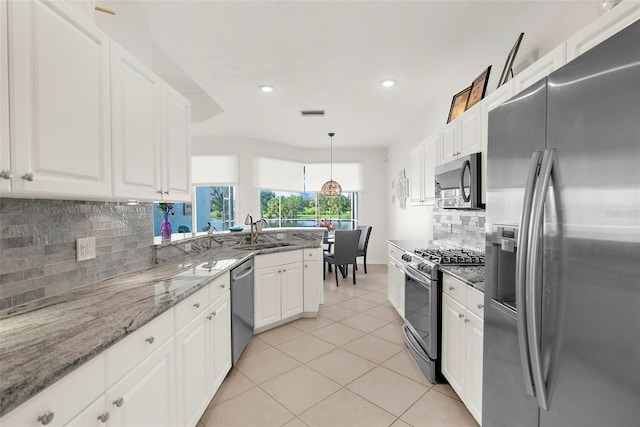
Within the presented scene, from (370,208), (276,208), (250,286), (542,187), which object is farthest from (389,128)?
(542,187)

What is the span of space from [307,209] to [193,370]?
5.80 meters

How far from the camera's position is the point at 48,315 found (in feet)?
3.92

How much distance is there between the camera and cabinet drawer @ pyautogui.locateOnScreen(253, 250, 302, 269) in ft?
10.1

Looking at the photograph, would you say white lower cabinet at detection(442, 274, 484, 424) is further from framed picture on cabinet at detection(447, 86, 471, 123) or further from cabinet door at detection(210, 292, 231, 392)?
framed picture on cabinet at detection(447, 86, 471, 123)

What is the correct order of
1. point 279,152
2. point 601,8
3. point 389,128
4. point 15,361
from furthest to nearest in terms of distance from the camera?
point 279,152
point 389,128
point 601,8
point 15,361

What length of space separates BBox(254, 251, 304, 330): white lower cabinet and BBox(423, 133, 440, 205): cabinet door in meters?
1.60

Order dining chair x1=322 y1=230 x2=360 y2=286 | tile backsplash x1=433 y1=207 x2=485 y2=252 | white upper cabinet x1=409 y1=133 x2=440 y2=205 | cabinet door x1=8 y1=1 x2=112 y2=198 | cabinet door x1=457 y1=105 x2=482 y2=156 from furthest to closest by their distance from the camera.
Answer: dining chair x1=322 y1=230 x2=360 y2=286 → white upper cabinet x1=409 y1=133 x2=440 y2=205 → tile backsplash x1=433 y1=207 x2=485 y2=252 → cabinet door x1=457 y1=105 x2=482 y2=156 → cabinet door x1=8 y1=1 x2=112 y2=198

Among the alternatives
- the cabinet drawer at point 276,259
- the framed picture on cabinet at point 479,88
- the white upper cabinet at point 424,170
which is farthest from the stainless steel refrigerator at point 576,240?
the cabinet drawer at point 276,259

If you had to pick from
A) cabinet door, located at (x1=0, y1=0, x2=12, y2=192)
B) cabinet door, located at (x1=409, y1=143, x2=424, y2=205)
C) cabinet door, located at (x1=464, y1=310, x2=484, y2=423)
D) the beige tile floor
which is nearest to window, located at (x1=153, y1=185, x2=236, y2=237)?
the beige tile floor

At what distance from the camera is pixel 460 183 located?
7.92ft

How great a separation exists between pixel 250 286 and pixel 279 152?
448 cm

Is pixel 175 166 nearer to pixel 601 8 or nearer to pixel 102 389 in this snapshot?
pixel 102 389

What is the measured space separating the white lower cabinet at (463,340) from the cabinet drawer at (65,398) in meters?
1.75

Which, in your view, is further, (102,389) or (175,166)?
(175,166)
